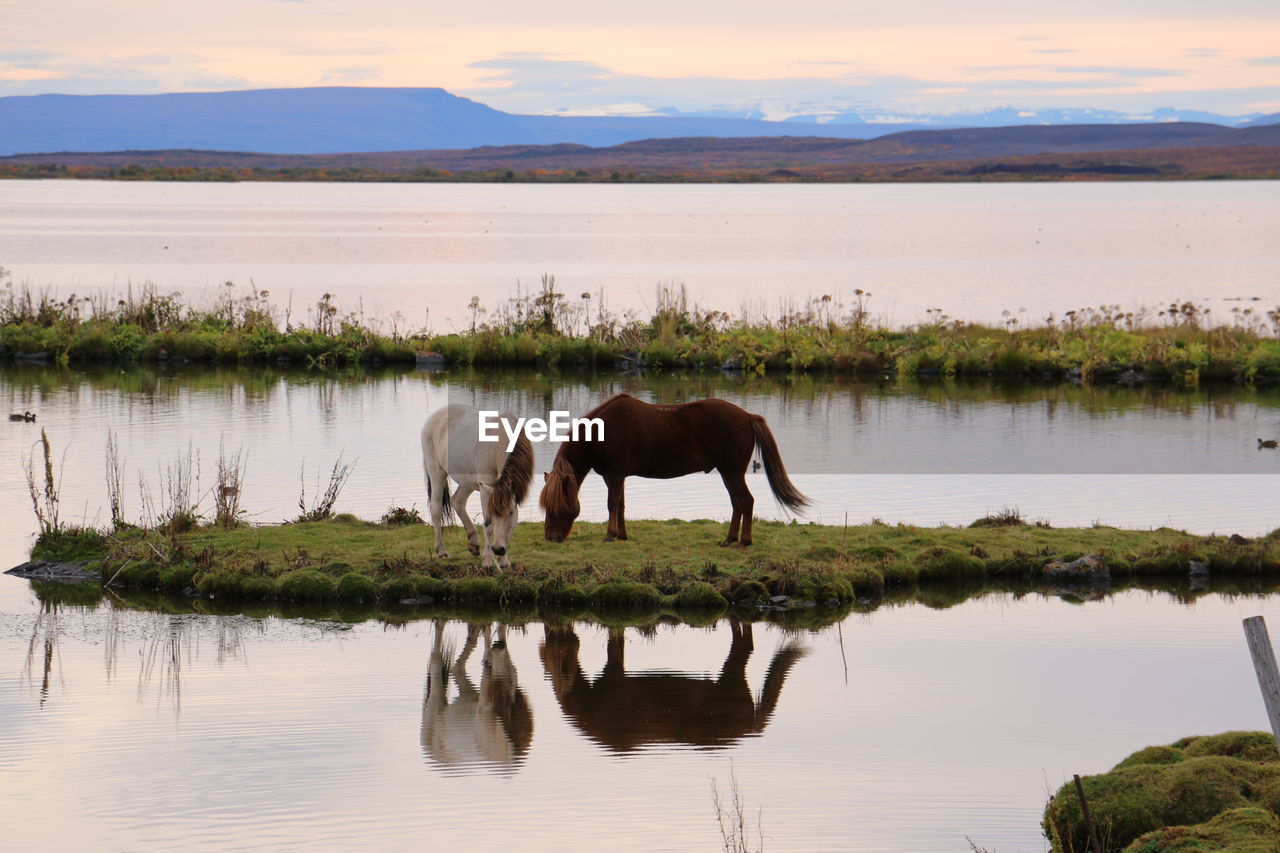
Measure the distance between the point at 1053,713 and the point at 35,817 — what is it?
20.9 ft

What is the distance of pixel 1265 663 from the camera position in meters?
5.91

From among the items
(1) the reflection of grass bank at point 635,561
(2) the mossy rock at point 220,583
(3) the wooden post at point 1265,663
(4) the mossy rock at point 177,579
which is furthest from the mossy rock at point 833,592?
(3) the wooden post at point 1265,663

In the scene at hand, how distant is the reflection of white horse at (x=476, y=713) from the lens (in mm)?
9352

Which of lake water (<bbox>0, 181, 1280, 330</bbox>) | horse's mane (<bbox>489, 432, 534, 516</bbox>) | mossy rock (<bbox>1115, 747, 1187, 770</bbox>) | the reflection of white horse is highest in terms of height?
lake water (<bbox>0, 181, 1280, 330</bbox>)

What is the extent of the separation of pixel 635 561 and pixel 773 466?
1610mm

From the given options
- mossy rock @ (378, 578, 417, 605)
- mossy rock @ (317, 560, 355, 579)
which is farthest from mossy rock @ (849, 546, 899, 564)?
mossy rock @ (317, 560, 355, 579)

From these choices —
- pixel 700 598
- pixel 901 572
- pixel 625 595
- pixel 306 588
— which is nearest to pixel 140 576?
pixel 306 588

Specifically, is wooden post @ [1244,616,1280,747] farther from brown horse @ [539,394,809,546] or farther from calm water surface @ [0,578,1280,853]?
brown horse @ [539,394,809,546]

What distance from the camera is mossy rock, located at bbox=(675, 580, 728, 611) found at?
12383 millimetres

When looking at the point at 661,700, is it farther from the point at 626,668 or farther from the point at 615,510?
the point at 615,510

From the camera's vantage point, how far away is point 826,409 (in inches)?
1001

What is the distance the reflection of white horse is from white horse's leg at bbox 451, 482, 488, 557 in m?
1.48

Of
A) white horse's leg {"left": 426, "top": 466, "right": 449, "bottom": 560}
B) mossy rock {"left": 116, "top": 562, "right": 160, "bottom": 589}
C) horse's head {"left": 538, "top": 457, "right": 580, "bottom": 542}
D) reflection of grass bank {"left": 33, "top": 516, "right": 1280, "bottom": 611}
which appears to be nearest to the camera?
reflection of grass bank {"left": 33, "top": 516, "right": 1280, "bottom": 611}

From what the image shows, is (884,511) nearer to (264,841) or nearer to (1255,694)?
(1255,694)
